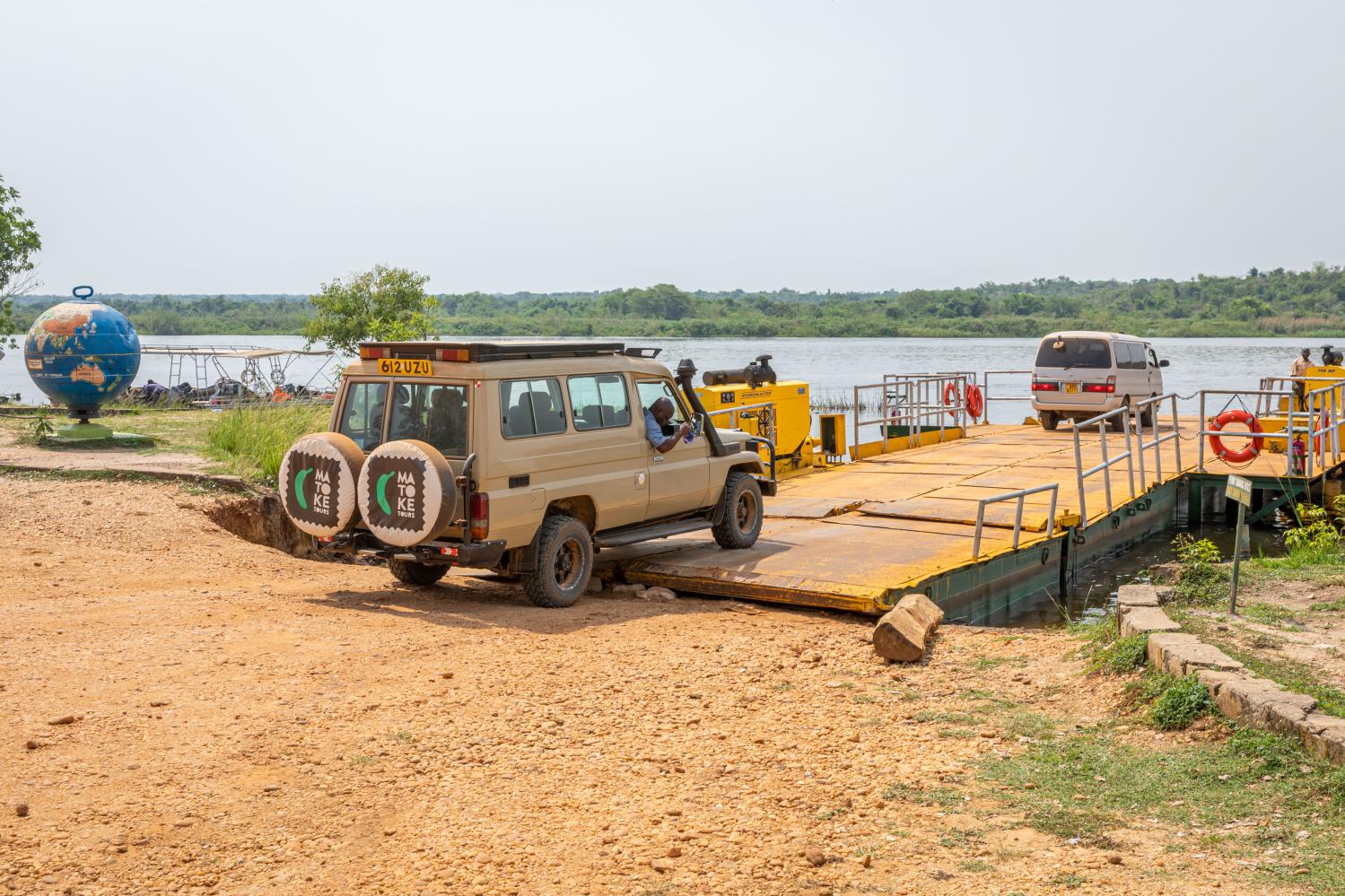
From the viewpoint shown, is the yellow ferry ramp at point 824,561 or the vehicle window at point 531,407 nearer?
the vehicle window at point 531,407

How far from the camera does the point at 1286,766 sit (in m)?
5.62

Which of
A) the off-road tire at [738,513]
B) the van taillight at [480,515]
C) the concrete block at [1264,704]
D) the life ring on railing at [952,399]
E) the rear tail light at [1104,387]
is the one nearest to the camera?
the concrete block at [1264,704]

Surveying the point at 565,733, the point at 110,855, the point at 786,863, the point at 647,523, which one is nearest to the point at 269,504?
the point at 647,523

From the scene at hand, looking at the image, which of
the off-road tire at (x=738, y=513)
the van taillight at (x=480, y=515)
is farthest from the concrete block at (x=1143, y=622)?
the van taillight at (x=480, y=515)

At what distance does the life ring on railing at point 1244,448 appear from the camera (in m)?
17.8

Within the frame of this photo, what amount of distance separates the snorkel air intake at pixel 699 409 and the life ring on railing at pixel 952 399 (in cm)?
1132

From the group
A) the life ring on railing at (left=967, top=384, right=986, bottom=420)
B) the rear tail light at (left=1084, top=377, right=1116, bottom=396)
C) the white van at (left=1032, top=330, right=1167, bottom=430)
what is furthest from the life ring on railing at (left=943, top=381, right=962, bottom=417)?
the rear tail light at (left=1084, top=377, right=1116, bottom=396)

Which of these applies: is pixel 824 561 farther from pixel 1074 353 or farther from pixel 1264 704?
pixel 1074 353

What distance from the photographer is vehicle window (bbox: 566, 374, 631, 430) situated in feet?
33.0

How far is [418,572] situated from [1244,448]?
13312mm

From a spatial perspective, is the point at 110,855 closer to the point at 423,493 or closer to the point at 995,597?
the point at 423,493

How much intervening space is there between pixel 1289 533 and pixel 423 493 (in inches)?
323

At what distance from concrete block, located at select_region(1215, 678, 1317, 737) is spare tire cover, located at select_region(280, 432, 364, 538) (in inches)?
238

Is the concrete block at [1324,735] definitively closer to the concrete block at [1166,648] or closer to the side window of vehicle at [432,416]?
the concrete block at [1166,648]
